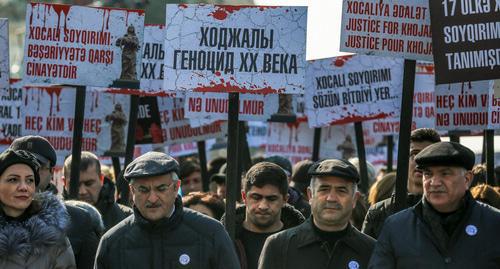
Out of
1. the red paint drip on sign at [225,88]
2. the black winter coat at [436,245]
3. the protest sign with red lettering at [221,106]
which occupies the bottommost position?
the black winter coat at [436,245]

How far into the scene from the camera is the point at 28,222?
7.07 m

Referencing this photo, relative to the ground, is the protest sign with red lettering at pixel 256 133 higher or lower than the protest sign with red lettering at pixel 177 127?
lower

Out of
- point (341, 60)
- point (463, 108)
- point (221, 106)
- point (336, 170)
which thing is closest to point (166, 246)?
point (336, 170)

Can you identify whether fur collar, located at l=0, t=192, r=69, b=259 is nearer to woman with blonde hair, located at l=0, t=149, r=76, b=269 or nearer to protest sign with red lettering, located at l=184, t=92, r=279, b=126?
woman with blonde hair, located at l=0, t=149, r=76, b=269

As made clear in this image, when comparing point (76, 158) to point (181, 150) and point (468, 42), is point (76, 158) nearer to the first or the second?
point (468, 42)

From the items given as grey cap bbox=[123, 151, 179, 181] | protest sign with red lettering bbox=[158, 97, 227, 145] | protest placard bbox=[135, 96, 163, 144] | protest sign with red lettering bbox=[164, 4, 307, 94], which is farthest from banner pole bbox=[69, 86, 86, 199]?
protest sign with red lettering bbox=[158, 97, 227, 145]

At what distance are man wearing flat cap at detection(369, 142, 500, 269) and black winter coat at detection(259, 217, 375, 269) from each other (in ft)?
1.23

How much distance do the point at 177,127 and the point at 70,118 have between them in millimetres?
1360

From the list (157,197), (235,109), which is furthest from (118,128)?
(157,197)

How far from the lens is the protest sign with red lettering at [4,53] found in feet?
33.7

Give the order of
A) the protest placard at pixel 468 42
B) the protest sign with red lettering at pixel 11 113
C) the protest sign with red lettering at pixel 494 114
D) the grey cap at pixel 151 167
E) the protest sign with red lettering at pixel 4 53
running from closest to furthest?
the grey cap at pixel 151 167
the protest placard at pixel 468 42
the protest sign with red lettering at pixel 494 114
the protest sign with red lettering at pixel 4 53
the protest sign with red lettering at pixel 11 113

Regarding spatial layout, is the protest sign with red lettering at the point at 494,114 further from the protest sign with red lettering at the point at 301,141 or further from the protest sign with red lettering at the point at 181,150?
the protest sign with red lettering at the point at 181,150

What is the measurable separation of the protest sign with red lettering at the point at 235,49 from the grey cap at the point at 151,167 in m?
1.82

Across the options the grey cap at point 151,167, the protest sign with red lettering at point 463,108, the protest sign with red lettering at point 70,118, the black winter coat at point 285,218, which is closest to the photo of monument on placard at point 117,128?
the protest sign with red lettering at point 70,118
